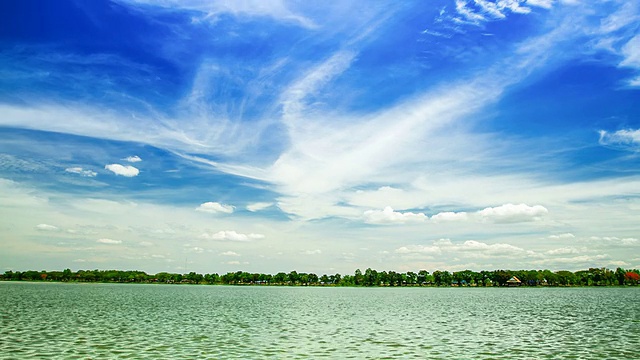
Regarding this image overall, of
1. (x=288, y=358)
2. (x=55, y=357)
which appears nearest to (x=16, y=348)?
(x=55, y=357)

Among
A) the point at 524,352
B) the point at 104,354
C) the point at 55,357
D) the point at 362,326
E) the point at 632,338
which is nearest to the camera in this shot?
the point at 55,357

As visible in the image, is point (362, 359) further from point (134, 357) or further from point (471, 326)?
point (471, 326)

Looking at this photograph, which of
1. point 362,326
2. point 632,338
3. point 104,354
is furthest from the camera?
point 362,326

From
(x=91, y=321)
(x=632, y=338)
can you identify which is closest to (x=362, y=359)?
(x=632, y=338)

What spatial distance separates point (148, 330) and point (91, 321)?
1403 cm

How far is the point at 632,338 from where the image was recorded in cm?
4497

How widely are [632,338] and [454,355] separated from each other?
2305cm

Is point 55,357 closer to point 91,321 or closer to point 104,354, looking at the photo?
point 104,354

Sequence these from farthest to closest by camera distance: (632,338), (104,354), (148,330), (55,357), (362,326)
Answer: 1. (362,326)
2. (148,330)
3. (632,338)
4. (104,354)
5. (55,357)

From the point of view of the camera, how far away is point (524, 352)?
3706cm

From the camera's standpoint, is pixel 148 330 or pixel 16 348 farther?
pixel 148 330

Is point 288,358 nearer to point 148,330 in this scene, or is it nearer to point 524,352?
point 524,352

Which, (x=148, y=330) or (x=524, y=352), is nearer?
(x=524, y=352)

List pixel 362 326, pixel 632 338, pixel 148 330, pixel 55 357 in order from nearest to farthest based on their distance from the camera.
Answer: pixel 55 357 → pixel 632 338 → pixel 148 330 → pixel 362 326
